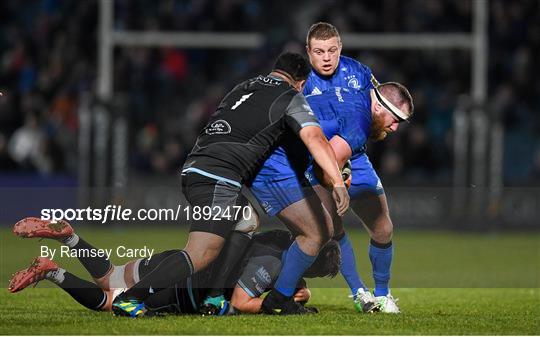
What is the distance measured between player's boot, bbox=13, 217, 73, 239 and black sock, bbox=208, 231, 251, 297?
1110 millimetres

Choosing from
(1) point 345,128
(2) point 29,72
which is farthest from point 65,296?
(2) point 29,72

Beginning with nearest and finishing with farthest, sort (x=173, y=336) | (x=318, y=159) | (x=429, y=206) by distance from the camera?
(x=173, y=336)
(x=318, y=159)
(x=429, y=206)

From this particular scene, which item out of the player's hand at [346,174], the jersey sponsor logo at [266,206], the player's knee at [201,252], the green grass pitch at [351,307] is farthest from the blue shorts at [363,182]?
the player's knee at [201,252]

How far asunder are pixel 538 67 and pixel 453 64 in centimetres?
158

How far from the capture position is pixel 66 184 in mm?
21000

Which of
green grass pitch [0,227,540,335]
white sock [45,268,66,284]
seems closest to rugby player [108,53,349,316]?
green grass pitch [0,227,540,335]

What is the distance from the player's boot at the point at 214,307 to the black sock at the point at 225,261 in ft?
0.12

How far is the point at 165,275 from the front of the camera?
854 centimetres

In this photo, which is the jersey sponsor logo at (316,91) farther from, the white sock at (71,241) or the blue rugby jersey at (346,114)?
the white sock at (71,241)

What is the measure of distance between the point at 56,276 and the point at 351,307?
2.62 m

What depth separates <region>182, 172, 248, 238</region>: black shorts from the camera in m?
8.63

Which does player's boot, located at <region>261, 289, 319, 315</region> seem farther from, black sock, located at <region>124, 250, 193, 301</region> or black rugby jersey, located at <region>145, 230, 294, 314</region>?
black sock, located at <region>124, 250, 193, 301</region>

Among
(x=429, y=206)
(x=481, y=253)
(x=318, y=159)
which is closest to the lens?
(x=318, y=159)

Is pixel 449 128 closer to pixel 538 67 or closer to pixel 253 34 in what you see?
pixel 538 67
